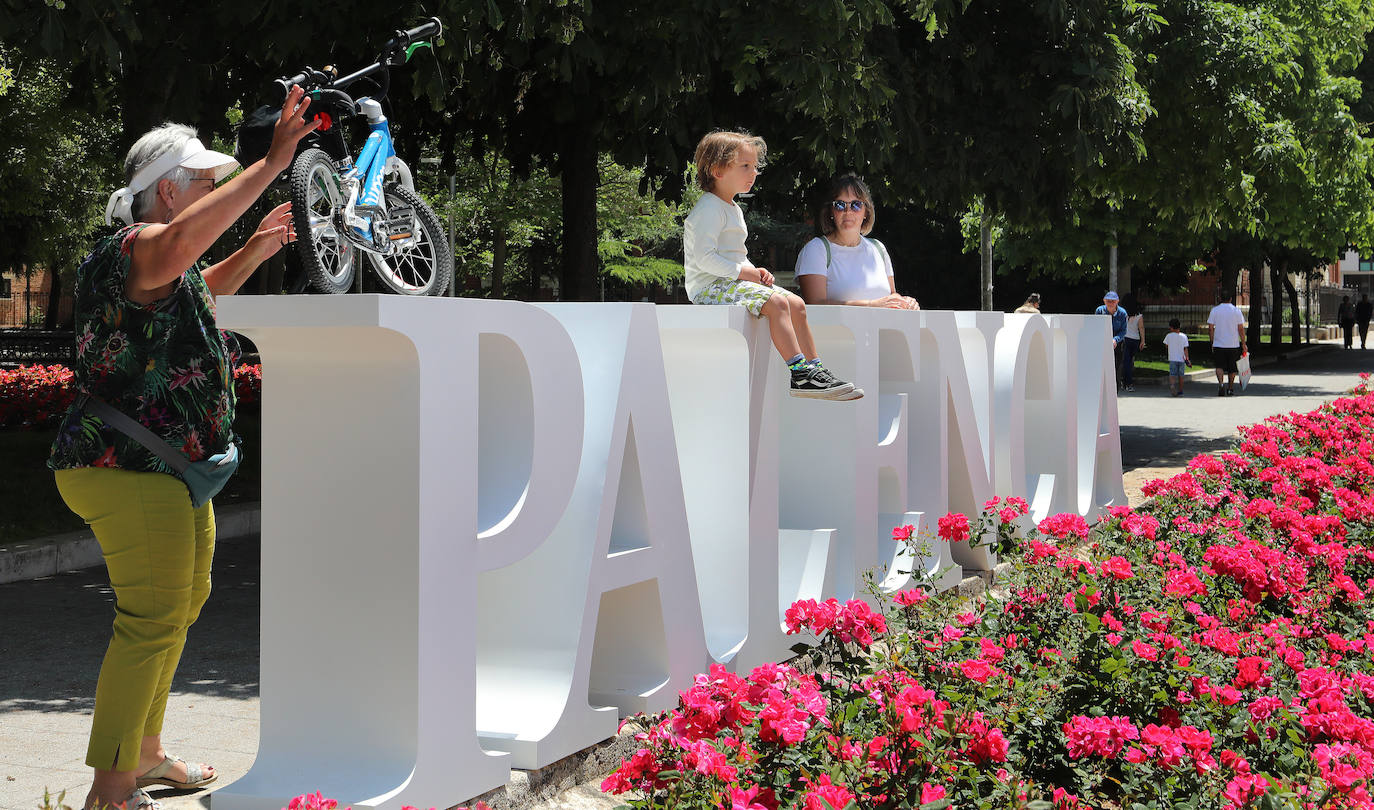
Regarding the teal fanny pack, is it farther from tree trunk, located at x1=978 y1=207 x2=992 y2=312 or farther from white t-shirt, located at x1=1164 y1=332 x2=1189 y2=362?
tree trunk, located at x1=978 y1=207 x2=992 y2=312

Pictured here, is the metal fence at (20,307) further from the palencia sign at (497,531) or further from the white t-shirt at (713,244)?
the palencia sign at (497,531)

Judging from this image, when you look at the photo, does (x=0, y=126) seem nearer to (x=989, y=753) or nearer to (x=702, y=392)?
(x=702, y=392)

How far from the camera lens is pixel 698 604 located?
5211 millimetres

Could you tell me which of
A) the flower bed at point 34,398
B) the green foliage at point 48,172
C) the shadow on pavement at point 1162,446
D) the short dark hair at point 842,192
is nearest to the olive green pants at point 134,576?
the short dark hair at point 842,192

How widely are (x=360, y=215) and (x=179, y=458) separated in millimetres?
2059

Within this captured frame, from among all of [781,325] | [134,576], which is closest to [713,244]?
[781,325]

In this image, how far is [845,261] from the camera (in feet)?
24.2

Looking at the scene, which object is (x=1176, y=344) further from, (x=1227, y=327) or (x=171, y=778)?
(x=171, y=778)

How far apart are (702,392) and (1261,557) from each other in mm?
2150

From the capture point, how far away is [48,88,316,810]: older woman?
12.4 feet

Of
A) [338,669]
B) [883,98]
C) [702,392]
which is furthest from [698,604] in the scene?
[883,98]

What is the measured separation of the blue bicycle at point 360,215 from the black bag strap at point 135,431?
136cm

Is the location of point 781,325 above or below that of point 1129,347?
above

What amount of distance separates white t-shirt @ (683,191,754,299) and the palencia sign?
0.38m
